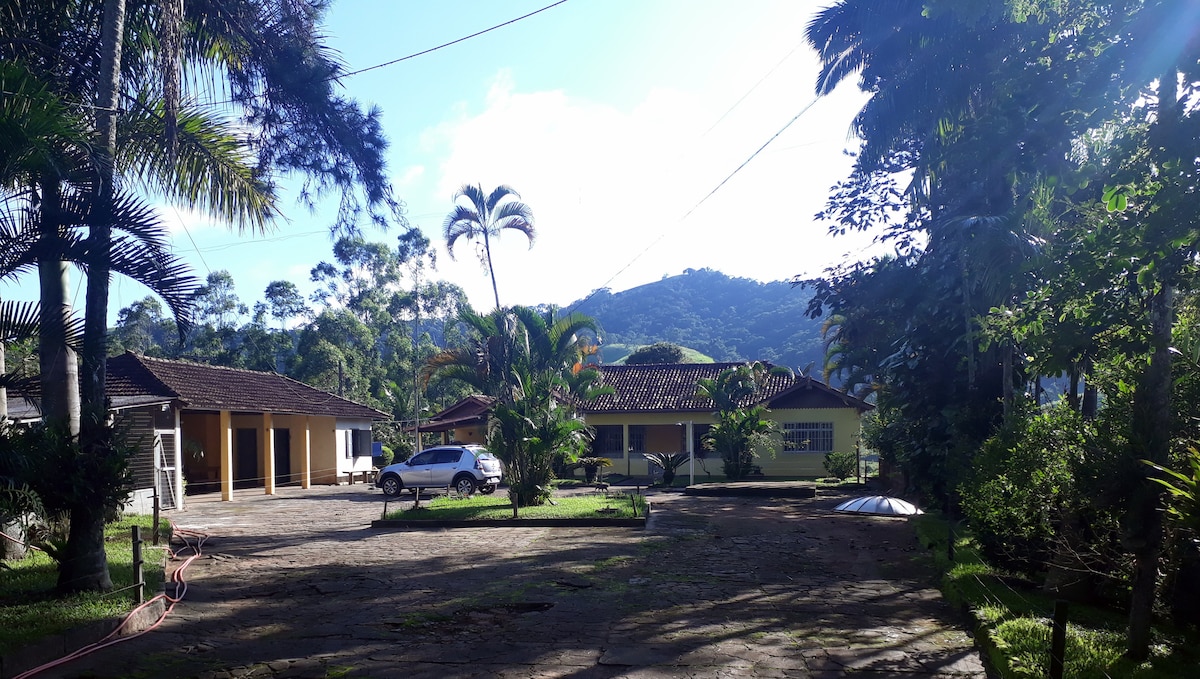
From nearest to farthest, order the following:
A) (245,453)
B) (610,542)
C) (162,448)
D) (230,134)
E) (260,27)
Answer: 1. (230,134)
2. (260,27)
3. (610,542)
4. (162,448)
5. (245,453)

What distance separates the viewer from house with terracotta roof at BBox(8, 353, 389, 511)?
2053 cm

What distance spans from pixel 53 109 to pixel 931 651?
914 cm

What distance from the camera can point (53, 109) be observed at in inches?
310

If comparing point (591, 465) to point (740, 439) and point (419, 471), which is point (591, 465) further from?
point (419, 471)

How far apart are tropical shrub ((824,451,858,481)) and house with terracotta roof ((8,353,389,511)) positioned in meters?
17.0

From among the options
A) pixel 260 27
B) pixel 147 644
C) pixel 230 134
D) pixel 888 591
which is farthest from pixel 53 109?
pixel 888 591

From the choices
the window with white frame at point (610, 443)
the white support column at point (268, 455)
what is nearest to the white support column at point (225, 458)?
the white support column at point (268, 455)

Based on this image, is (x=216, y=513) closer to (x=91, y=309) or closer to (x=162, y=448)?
(x=162, y=448)

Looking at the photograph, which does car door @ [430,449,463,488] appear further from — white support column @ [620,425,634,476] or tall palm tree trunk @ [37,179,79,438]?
tall palm tree trunk @ [37,179,79,438]

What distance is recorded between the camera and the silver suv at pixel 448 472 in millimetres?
24391

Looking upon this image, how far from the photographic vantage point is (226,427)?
80.4ft

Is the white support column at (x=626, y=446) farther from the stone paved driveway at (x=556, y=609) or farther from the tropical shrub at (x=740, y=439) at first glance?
the stone paved driveway at (x=556, y=609)

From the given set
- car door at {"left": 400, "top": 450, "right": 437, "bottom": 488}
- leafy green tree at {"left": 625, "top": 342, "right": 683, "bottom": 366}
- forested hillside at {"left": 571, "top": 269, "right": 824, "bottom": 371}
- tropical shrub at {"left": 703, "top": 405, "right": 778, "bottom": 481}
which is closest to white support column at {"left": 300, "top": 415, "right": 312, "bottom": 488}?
car door at {"left": 400, "top": 450, "right": 437, "bottom": 488}

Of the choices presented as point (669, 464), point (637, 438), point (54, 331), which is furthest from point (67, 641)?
point (637, 438)
